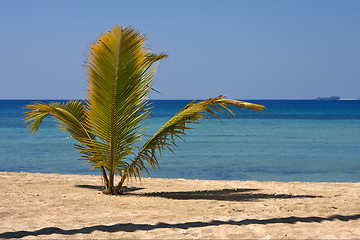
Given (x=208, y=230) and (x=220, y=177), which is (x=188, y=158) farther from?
(x=208, y=230)

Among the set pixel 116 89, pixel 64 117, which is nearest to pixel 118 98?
pixel 116 89

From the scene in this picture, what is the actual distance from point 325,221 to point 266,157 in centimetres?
1014

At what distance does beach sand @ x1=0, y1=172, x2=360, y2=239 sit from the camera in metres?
4.38

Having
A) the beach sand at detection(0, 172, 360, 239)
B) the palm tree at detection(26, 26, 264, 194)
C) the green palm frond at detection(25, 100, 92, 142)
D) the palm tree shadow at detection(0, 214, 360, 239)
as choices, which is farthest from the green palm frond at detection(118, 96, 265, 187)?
the palm tree shadow at detection(0, 214, 360, 239)

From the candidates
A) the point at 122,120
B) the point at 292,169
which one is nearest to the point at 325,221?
the point at 122,120

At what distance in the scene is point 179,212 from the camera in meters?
5.30

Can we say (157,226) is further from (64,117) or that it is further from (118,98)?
(64,117)

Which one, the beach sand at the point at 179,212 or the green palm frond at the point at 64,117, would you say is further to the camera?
the green palm frond at the point at 64,117

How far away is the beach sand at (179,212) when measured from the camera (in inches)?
172

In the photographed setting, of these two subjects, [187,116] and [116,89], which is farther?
[116,89]

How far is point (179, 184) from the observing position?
8344 millimetres

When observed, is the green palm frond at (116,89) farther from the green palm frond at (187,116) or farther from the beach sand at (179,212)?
the beach sand at (179,212)

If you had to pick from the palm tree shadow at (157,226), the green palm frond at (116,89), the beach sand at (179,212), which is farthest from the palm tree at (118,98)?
the palm tree shadow at (157,226)

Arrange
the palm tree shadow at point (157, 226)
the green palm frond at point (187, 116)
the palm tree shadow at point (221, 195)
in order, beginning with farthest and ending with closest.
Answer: the palm tree shadow at point (221, 195) < the green palm frond at point (187, 116) < the palm tree shadow at point (157, 226)
